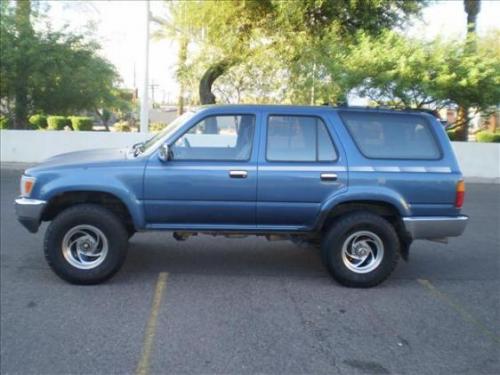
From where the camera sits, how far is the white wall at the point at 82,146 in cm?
1642

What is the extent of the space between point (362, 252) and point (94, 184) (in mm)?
2910

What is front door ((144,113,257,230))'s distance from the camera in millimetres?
5344

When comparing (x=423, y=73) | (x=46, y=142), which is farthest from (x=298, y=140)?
(x=46, y=142)

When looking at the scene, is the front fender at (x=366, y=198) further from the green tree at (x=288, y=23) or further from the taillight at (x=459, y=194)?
the green tree at (x=288, y=23)

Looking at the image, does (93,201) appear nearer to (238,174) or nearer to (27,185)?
(27,185)

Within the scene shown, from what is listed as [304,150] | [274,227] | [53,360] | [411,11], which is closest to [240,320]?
[274,227]

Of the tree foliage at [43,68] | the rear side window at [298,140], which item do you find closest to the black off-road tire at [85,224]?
the rear side window at [298,140]

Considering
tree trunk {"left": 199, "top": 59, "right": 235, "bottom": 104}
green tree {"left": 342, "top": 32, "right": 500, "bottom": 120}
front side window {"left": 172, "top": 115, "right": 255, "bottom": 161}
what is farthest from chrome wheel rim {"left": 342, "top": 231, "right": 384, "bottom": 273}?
tree trunk {"left": 199, "top": 59, "right": 235, "bottom": 104}

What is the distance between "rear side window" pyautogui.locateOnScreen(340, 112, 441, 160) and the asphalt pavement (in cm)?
146

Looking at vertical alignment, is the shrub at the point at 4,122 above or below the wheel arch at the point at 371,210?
above

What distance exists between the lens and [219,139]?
5.64 metres

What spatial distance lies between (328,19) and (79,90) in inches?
363

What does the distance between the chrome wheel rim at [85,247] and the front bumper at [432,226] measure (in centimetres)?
318

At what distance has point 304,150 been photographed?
5.52 metres
